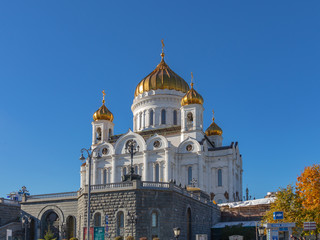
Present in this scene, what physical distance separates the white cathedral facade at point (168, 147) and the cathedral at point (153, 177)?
12cm

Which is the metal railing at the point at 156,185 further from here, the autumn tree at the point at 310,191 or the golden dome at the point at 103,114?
the golden dome at the point at 103,114

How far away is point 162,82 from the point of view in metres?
63.7

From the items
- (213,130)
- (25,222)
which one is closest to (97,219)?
(25,222)

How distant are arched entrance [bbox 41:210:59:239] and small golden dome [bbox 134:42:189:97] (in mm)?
27543

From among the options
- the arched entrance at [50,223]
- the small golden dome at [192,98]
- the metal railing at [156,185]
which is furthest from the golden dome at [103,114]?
the metal railing at [156,185]

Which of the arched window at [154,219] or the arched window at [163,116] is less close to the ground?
the arched window at [163,116]

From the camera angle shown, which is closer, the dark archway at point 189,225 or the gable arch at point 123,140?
the dark archway at point 189,225

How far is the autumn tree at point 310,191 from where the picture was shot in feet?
110

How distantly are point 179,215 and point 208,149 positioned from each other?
23372 millimetres

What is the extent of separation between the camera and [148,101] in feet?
210

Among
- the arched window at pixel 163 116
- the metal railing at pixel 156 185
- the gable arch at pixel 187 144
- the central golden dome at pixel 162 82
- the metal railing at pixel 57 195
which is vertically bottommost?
the metal railing at pixel 57 195

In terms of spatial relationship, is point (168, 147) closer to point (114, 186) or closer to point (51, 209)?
point (51, 209)

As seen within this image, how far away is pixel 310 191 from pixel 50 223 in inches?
853

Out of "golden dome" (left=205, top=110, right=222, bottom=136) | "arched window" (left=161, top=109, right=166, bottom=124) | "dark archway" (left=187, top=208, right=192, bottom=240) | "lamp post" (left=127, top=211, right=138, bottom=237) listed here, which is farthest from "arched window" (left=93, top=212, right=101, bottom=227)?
"golden dome" (left=205, top=110, right=222, bottom=136)
